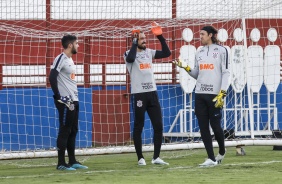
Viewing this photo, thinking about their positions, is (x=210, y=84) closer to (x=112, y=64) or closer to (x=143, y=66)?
(x=143, y=66)

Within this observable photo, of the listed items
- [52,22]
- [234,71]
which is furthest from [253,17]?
[52,22]

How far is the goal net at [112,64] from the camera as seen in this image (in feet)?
61.0

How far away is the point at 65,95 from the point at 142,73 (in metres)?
1.34

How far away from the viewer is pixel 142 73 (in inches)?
594

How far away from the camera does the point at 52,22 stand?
744 inches

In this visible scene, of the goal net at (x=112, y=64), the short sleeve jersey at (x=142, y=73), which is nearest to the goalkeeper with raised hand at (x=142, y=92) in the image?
the short sleeve jersey at (x=142, y=73)

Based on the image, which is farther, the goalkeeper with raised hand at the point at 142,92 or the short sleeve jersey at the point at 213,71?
the goalkeeper with raised hand at the point at 142,92

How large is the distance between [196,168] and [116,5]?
6.22m

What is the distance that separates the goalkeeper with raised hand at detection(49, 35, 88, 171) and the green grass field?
14.4 inches

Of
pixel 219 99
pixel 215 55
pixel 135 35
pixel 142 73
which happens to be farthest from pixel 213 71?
pixel 135 35

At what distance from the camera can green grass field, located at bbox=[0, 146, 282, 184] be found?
12.2 meters

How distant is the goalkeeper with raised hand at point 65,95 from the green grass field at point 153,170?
14.4 inches

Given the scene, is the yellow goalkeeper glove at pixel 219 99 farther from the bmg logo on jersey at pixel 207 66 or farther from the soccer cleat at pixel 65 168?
the soccer cleat at pixel 65 168

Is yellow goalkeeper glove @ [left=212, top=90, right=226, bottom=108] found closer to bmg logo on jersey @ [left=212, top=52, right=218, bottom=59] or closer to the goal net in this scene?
bmg logo on jersey @ [left=212, top=52, right=218, bottom=59]
